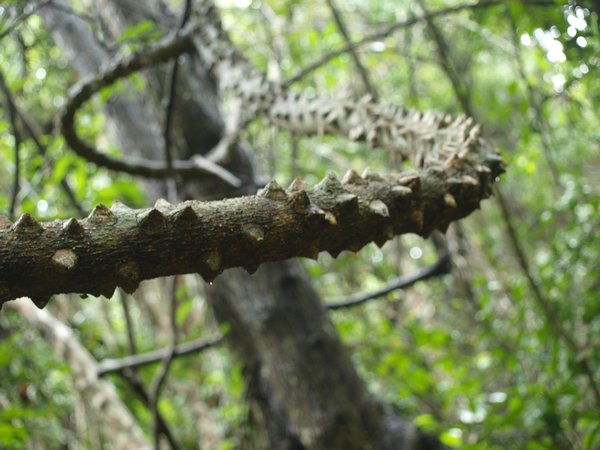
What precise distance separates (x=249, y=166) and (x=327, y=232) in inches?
58.4

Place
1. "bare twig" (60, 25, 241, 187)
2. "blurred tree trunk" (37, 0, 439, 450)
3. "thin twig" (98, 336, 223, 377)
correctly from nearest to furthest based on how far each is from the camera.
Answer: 1. "bare twig" (60, 25, 241, 187)
2. "blurred tree trunk" (37, 0, 439, 450)
3. "thin twig" (98, 336, 223, 377)

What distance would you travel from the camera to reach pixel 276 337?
6.08 ft

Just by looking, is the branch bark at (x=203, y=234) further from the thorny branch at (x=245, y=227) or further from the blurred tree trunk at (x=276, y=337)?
the blurred tree trunk at (x=276, y=337)

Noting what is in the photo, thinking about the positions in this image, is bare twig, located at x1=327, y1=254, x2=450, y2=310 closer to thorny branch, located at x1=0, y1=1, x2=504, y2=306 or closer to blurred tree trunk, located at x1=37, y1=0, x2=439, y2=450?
blurred tree trunk, located at x1=37, y1=0, x2=439, y2=450

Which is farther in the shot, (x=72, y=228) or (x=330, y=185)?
(x=330, y=185)

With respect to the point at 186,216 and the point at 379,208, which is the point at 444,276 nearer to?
the point at 379,208

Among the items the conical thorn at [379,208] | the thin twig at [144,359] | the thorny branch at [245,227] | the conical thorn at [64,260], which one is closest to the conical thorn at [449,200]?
the thorny branch at [245,227]

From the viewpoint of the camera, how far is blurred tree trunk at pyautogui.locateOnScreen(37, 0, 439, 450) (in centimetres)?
176

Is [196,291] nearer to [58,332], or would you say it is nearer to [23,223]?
[58,332]

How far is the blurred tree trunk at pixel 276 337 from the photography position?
1.76 metres

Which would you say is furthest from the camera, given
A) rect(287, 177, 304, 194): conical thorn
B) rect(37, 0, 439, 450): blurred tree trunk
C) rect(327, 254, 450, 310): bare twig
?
rect(327, 254, 450, 310): bare twig

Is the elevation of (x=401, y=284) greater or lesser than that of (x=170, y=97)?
lesser

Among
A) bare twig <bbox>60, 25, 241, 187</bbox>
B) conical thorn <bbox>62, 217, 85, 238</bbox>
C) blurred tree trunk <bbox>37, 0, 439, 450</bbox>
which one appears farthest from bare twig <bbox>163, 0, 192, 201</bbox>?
conical thorn <bbox>62, 217, 85, 238</bbox>

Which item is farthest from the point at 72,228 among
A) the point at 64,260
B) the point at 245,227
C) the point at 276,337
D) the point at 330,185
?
the point at 276,337
